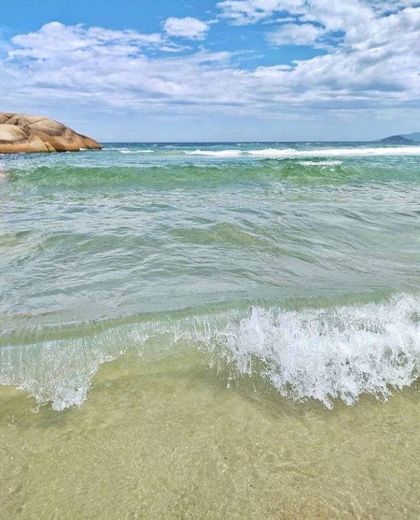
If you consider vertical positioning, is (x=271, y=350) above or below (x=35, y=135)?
above

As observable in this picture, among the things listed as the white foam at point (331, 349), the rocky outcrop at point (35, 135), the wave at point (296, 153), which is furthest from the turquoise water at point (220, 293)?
the rocky outcrop at point (35, 135)

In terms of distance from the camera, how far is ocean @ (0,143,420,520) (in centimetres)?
238

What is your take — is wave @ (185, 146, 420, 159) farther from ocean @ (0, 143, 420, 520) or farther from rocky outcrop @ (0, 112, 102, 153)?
ocean @ (0, 143, 420, 520)

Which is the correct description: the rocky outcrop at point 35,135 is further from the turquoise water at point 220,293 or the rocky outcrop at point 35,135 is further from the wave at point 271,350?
the wave at point 271,350

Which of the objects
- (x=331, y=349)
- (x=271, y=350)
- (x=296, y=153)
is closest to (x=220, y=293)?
(x=271, y=350)

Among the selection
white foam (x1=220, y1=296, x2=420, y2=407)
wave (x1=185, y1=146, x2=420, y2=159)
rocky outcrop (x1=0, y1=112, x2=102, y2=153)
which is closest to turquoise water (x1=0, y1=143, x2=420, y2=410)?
white foam (x1=220, y1=296, x2=420, y2=407)

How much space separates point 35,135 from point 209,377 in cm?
4099

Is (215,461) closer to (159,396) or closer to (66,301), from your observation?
(159,396)

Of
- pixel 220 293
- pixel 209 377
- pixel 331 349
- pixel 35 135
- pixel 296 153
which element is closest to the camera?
pixel 209 377

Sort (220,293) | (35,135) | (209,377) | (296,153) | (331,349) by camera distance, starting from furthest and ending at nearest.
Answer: (296,153), (35,135), (220,293), (331,349), (209,377)

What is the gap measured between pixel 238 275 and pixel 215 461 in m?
3.19

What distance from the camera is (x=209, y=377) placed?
3412 mm

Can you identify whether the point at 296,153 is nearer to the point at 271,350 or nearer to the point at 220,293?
the point at 220,293

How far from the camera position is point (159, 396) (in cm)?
318
